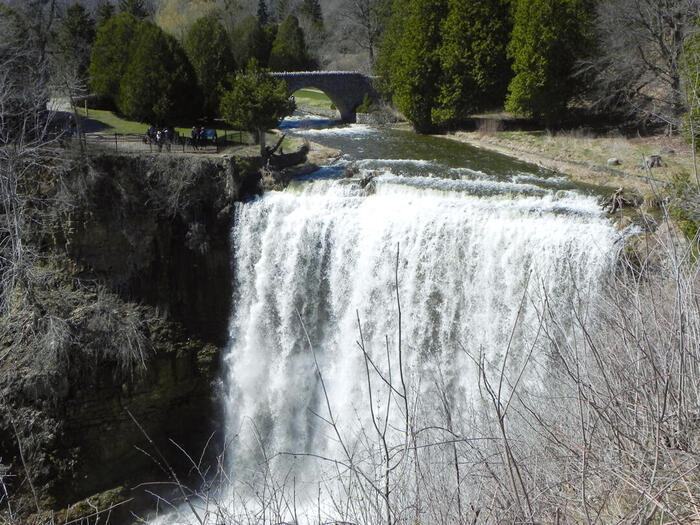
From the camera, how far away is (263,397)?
643 inches

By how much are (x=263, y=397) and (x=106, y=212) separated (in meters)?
6.69

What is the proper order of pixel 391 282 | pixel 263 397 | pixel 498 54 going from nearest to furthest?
pixel 391 282 → pixel 263 397 → pixel 498 54

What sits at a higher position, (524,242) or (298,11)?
(298,11)

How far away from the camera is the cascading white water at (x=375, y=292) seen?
1281cm

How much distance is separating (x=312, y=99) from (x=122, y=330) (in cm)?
2842

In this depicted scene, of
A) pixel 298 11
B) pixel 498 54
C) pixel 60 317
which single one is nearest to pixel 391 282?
pixel 60 317

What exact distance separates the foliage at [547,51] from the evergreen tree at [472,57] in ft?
3.97

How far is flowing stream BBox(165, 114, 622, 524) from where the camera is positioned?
42.0 ft

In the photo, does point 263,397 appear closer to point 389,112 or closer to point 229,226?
point 229,226

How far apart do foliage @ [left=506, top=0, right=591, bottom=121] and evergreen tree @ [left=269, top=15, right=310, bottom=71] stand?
20.0 meters

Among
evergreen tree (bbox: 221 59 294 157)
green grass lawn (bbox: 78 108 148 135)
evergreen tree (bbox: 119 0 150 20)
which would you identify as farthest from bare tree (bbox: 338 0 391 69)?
evergreen tree (bbox: 221 59 294 157)

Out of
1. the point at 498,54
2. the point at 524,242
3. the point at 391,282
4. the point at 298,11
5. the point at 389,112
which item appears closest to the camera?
the point at 524,242

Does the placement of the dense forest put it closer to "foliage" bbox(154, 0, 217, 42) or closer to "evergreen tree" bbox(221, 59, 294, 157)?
"evergreen tree" bbox(221, 59, 294, 157)

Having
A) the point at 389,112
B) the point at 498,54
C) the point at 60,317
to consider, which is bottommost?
the point at 60,317
